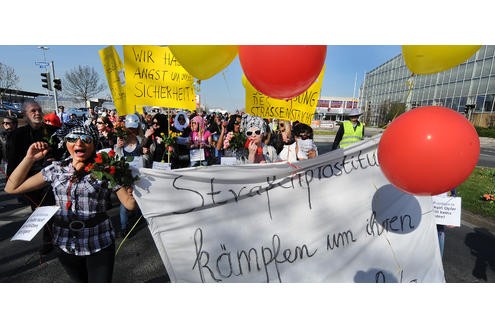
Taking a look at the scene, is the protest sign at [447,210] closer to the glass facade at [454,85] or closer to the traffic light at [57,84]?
the traffic light at [57,84]

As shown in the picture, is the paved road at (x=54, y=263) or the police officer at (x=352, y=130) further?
the police officer at (x=352, y=130)

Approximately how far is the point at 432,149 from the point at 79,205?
94.8 inches

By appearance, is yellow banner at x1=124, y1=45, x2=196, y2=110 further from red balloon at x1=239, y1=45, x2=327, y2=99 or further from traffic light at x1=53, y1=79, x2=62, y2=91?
traffic light at x1=53, y1=79, x2=62, y2=91

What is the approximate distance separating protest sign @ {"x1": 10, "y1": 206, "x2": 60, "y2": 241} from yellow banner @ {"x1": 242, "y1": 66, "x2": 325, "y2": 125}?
2.80m

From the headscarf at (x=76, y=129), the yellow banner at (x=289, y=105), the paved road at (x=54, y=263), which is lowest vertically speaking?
the paved road at (x=54, y=263)

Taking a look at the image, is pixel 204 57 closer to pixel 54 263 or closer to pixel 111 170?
pixel 111 170

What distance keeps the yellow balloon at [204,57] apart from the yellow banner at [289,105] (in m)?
1.54

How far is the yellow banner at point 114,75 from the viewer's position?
14.5 feet

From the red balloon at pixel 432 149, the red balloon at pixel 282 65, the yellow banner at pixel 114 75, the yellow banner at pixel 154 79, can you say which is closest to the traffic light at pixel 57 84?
the yellow banner at pixel 114 75

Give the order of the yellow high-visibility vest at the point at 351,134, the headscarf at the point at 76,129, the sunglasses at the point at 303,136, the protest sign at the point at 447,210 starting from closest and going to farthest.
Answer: the headscarf at the point at 76,129, the protest sign at the point at 447,210, the sunglasses at the point at 303,136, the yellow high-visibility vest at the point at 351,134

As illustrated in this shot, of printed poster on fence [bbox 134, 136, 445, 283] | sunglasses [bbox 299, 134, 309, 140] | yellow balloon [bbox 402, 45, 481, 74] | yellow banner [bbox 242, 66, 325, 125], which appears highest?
yellow balloon [bbox 402, 45, 481, 74]

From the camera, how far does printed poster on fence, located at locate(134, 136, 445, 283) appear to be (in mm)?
2250

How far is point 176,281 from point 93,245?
0.72 metres

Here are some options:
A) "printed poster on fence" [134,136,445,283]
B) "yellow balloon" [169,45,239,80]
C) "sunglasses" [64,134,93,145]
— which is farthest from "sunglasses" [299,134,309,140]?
"sunglasses" [64,134,93,145]
